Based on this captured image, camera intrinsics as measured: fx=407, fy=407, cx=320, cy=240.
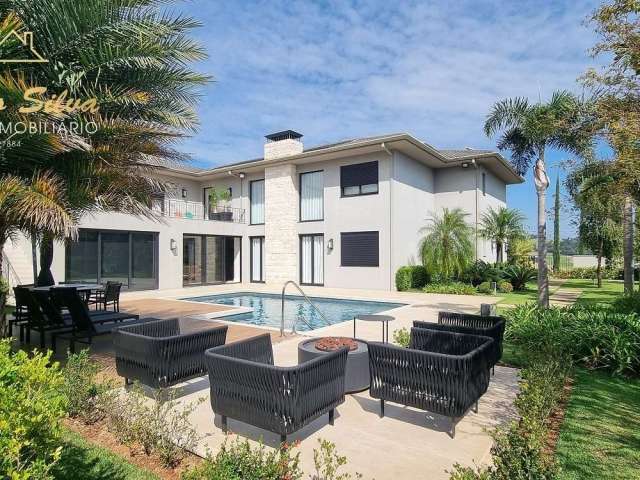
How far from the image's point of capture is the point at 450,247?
1930cm

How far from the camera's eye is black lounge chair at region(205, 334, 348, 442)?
3982mm

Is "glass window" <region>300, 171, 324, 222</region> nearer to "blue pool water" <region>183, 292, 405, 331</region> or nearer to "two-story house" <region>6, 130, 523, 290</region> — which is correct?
"two-story house" <region>6, 130, 523, 290</region>

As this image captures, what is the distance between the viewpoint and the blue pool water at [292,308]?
12688mm

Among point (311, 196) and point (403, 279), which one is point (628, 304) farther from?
point (311, 196)

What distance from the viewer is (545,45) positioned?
10828 millimetres

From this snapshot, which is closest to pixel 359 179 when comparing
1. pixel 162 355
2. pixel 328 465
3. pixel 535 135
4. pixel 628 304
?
pixel 535 135

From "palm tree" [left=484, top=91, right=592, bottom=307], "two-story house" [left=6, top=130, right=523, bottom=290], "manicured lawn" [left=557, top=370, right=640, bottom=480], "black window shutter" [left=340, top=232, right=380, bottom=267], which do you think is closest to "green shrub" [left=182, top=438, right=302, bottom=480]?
"manicured lawn" [left=557, top=370, right=640, bottom=480]

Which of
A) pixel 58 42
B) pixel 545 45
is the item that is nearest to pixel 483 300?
pixel 545 45

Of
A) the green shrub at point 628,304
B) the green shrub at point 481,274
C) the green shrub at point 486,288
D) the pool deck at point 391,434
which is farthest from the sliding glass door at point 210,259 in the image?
the green shrub at point 628,304

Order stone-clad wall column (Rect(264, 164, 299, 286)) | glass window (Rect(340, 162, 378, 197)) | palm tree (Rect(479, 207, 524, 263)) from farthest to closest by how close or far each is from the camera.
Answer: stone-clad wall column (Rect(264, 164, 299, 286)) → palm tree (Rect(479, 207, 524, 263)) → glass window (Rect(340, 162, 378, 197))

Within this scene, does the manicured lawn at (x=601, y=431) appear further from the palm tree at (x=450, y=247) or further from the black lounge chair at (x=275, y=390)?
the palm tree at (x=450, y=247)

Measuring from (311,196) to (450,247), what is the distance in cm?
817

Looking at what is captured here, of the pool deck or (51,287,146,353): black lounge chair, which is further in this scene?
(51,287,146,353): black lounge chair

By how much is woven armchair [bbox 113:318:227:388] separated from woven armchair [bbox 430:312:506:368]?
3.29m
